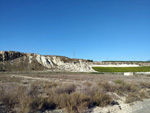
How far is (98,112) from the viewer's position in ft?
21.4

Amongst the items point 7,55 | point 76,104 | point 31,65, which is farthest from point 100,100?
point 7,55

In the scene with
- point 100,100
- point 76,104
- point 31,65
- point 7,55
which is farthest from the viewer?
point 7,55

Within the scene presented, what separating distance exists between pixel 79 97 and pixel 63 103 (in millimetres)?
970

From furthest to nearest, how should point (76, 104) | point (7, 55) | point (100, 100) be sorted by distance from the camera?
point (7, 55) < point (100, 100) < point (76, 104)

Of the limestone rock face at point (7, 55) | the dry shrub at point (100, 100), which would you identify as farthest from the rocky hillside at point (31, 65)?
the dry shrub at point (100, 100)

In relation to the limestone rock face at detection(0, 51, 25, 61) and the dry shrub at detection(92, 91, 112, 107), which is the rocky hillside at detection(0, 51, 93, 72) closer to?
the limestone rock face at detection(0, 51, 25, 61)

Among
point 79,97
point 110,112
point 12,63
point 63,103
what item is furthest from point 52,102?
point 12,63

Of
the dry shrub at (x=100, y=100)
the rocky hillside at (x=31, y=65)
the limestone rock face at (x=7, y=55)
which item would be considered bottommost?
the dry shrub at (x=100, y=100)

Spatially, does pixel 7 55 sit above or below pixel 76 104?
above

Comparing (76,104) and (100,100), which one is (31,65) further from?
(76,104)

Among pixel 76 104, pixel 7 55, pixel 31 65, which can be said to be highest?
pixel 7 55

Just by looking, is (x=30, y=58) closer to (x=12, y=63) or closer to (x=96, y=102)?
(x=12, y=63)

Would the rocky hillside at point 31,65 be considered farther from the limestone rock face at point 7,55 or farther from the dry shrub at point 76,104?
the dry shrub at point 76,104

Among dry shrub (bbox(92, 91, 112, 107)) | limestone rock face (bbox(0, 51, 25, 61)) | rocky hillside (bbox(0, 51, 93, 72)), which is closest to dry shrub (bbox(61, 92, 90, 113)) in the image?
dry shrub (bbox(92, 91, 112, 107))
